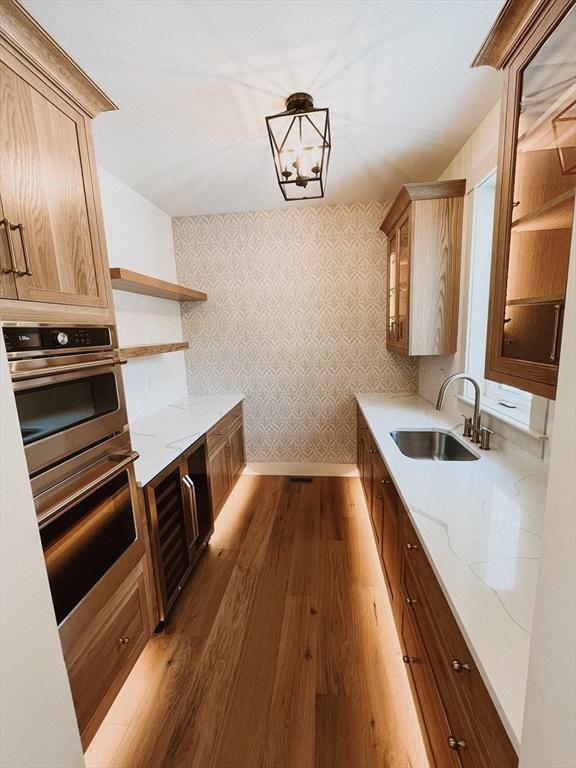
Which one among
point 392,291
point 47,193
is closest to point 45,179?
point 47,193

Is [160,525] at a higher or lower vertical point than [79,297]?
lower

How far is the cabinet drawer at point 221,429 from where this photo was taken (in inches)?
94.2

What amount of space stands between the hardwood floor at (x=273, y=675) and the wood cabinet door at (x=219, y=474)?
1.20ft

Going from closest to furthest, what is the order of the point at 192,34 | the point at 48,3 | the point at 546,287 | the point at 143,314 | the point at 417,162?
the point at 546,287
the point at 48,3
the point at 192,34
the point at 417,162
the point at 143,314

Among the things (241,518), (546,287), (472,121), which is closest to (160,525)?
(241,518)

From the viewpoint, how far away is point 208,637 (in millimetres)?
1682

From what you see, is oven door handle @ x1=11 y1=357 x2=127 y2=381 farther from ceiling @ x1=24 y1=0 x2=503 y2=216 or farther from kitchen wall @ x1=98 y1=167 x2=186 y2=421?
ceiling @ x1=24 y1=0 x2=503 y2=216

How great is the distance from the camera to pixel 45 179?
1056mm

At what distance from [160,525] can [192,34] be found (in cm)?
221

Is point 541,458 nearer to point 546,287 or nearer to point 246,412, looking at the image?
point 546,287

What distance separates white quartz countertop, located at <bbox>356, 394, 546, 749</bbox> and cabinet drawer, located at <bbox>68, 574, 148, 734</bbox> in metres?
1.26

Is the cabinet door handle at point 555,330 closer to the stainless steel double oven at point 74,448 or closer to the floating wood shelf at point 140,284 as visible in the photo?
the stainless steel double oven at point 74,448

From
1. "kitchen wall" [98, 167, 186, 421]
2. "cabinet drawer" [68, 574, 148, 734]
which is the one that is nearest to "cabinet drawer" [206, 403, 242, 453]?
"kitchen wall" [98, 167, 186, 421]

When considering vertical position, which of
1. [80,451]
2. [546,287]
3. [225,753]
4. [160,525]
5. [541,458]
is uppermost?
[546,287]
